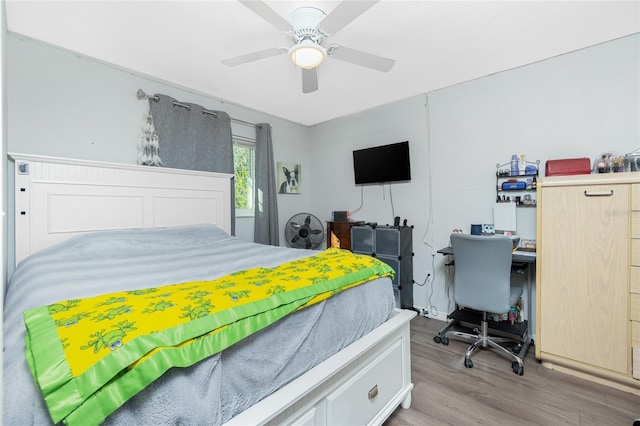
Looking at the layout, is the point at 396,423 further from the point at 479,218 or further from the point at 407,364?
the point at 479,218

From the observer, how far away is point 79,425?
2.36 ft

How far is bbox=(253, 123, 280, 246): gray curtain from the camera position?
3660 millimetres

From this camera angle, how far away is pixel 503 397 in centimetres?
190

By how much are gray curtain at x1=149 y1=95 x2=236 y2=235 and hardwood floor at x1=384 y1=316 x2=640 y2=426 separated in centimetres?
243

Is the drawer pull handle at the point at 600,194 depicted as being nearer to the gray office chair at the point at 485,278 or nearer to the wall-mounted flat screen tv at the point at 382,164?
the gray office chair at the point at 485,278

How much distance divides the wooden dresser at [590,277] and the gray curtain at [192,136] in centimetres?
294

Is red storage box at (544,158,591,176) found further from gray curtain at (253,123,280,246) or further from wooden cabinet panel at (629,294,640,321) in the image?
gray curtain at (253,123,280,246)

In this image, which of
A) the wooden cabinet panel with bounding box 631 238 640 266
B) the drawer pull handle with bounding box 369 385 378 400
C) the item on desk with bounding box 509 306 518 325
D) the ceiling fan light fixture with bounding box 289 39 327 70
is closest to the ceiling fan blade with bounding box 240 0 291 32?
the ceiling fan light fixture with bounding box 289 39 327 70

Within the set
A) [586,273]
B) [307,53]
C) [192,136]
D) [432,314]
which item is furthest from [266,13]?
[432,314]

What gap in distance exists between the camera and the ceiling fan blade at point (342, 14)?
1574 millimetres

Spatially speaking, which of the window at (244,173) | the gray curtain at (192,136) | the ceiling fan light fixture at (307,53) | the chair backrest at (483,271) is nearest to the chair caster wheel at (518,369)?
the chair backrest at (483,271)

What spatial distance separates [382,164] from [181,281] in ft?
8.80

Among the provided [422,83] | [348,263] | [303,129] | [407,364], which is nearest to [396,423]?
[407,364]

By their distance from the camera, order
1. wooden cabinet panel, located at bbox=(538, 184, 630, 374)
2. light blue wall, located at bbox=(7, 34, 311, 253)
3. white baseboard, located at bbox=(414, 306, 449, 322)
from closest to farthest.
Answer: wooden cabinet panel, located at bbox=(538, 184, 630, 374) → light blue wall, located at bbox=(7, 34, 311, 253) → white baseboard, located at bbox=(414, 306, 449, 322)
